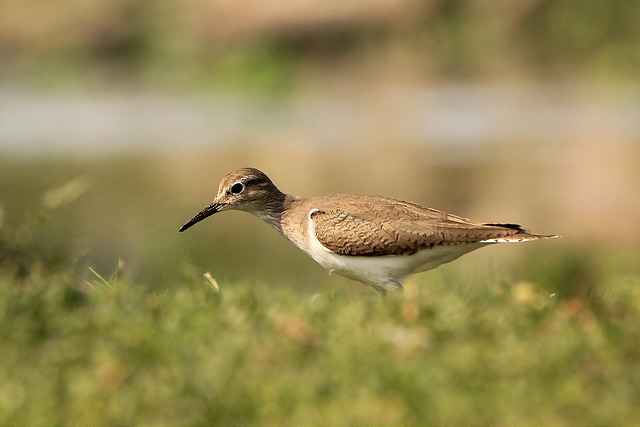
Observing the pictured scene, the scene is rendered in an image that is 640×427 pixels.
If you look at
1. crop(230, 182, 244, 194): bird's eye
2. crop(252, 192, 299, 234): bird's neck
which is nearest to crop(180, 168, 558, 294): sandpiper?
crop(252, 192, 299, 234): bird's neck

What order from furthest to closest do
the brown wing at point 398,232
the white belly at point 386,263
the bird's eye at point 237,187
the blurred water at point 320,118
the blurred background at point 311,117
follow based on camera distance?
the blurred water at point 320,118
the blurred background at point 311,117
the bird's eye at point 237,187
the white belly at point 386,263
the brown wing at point 398,232

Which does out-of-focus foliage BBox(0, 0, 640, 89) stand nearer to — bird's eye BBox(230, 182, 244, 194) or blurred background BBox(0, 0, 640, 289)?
blurred background BBox(0, 0, 640, 289)

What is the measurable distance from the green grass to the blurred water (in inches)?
567

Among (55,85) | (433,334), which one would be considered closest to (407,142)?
(55,85)

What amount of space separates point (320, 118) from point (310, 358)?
741 inches

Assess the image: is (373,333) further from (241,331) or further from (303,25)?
(303,25)

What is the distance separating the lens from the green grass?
15.7 ft

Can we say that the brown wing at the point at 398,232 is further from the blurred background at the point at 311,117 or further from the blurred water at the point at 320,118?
the blurred water at the point at 320,118

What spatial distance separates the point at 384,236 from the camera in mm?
7543

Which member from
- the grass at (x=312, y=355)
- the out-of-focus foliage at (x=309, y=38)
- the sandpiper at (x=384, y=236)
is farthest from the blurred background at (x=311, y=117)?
the grass at (x=312, y=355)

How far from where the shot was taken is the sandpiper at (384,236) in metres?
7.52

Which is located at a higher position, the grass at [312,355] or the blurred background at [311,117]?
the grass at [312,355]

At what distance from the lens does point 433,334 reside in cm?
567

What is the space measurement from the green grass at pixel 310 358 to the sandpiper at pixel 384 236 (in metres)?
1.04
